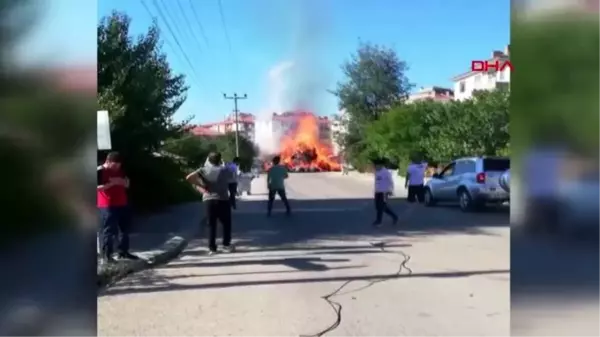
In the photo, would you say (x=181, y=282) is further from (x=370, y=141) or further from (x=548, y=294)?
(x=548, y=294)

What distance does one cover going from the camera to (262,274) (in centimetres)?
560

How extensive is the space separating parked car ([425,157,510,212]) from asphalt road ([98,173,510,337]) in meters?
0.15

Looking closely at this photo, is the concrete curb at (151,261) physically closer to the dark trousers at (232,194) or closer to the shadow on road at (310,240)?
the shadow on road at (310,240)

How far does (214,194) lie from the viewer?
4656 mm

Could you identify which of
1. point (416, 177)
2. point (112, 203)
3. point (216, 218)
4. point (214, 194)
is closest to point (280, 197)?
point (216, 218)

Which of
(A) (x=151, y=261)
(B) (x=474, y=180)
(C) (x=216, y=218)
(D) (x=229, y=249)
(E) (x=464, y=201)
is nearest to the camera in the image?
(B) (x=474, y=180)

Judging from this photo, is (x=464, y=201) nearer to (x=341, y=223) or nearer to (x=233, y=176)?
(x=341, y=223)

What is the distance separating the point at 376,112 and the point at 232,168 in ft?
2.91

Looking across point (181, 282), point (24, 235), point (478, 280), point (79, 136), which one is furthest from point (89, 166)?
point (478, 280)

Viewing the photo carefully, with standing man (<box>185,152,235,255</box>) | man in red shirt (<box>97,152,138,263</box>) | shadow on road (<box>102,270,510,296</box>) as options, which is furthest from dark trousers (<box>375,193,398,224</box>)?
man in red shirt (<box>97,152,138,263</box>)

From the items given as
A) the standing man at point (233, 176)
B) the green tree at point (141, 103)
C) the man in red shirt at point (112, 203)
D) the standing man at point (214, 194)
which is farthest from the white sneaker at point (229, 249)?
the green tree at point (141, 103)

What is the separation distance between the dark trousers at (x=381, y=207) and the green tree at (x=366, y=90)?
2.43ft

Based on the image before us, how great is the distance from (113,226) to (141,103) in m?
0.71

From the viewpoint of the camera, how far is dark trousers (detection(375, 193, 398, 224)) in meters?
4.89
